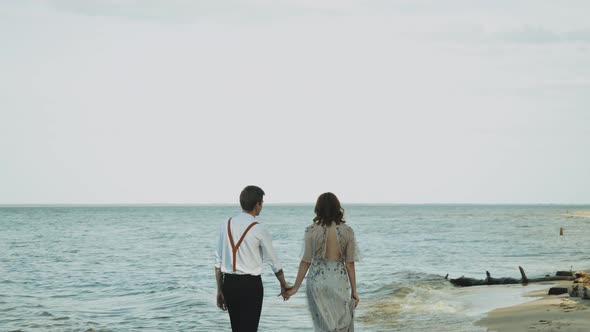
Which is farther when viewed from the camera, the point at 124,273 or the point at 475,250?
the point at 475,250

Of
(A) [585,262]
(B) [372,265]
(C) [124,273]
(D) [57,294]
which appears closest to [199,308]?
(D) [57,294]

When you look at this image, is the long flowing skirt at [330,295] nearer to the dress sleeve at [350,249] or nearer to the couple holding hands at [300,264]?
the couple holding hands at [300,264]

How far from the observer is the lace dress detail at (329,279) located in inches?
317

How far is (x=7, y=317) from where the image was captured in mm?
18266

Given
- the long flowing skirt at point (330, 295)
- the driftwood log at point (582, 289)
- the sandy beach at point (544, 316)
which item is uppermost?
the long flowing skirt at point (330, 295)

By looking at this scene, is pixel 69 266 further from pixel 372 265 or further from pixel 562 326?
pixel 562 326

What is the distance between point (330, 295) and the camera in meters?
8.19

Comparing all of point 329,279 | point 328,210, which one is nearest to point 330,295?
point 329,279

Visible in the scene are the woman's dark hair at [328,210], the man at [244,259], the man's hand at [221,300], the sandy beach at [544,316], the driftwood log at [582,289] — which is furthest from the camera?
the driftwood log at [582,289]

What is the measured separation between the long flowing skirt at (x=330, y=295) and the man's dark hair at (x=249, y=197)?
45.0 inches

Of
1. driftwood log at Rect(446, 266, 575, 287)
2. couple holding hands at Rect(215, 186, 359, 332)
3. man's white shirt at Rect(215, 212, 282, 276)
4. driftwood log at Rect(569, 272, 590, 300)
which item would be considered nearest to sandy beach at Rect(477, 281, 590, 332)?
driftwood log at Rect(569, 272, 590, 300)

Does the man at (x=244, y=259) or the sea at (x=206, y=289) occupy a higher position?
the man at (x=244, y=259)

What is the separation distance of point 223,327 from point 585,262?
22.0m

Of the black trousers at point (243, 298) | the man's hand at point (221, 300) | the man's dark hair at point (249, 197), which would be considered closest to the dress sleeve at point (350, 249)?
the black trousers at point (243, 298)
